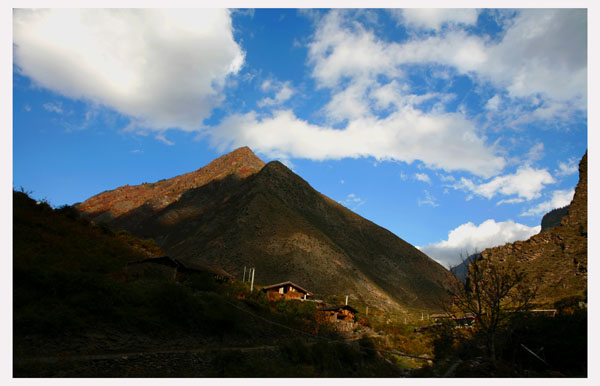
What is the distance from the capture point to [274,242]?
7781 cm

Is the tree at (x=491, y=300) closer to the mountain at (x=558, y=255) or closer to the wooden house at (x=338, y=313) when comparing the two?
the mountain at (x=558, y=255)

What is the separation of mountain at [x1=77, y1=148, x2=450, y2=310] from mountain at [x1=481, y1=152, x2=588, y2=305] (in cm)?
3286

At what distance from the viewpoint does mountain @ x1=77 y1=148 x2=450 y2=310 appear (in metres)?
71.1

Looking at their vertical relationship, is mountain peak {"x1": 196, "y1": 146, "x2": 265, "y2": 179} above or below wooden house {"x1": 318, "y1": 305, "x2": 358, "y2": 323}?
above

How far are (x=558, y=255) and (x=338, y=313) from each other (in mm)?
25337

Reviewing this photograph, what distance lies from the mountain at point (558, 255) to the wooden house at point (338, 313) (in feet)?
63.3

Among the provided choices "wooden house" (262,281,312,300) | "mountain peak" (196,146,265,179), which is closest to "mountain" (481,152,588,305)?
"wooden house" (262,281,312,300)

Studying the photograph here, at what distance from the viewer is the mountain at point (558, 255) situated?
3284cm

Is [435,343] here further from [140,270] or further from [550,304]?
[140,270]

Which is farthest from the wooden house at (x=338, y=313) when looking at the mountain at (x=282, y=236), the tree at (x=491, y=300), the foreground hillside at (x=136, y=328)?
the mountain at (x=282, y=236)

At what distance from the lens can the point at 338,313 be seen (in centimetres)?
3800

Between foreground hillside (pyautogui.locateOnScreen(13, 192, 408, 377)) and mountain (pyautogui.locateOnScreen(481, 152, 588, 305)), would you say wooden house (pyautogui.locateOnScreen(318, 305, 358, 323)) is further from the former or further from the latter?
mountain (pyautogui.locateOnScreen(481, 152, 588, 305))

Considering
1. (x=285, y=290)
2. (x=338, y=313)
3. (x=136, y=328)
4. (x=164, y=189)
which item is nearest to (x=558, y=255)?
(x=338, y=313)

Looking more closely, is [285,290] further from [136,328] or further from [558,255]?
[558,255]
